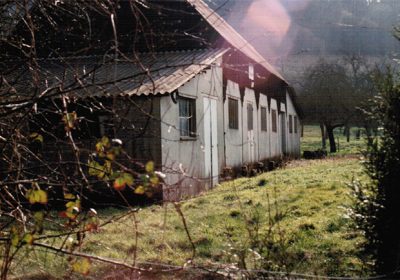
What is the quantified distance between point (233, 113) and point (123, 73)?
748cm

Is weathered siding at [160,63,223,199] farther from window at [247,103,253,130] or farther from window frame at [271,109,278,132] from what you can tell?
window frame at [271,109,278,132]

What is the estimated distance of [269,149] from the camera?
24.1 metres

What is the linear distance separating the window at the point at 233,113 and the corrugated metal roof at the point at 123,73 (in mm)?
2827

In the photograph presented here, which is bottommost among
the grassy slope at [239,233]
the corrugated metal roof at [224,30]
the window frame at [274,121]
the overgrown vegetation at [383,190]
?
the grassy slope at [239,233]

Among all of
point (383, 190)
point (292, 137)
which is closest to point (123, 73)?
point (383, 190)

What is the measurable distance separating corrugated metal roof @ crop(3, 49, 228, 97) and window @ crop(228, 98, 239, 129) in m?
2.83

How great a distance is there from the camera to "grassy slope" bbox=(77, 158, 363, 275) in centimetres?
609

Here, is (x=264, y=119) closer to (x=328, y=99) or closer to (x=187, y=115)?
(x=187, y=115)

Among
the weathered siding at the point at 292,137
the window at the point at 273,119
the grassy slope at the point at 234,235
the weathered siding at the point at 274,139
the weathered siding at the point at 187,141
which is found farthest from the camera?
the weathered siding at the point at 292,137

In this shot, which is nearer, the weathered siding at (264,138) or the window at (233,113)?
the window at (233,113)

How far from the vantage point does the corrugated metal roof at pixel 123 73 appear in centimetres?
280

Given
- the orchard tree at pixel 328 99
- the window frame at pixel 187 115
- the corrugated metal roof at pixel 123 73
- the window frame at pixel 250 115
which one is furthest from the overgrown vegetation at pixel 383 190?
the orchard tree at pixel 328 99

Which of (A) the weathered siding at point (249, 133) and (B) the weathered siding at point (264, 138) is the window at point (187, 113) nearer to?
(A) the weathered siding at point (249, 133)

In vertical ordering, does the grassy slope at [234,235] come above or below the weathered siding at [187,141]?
below
